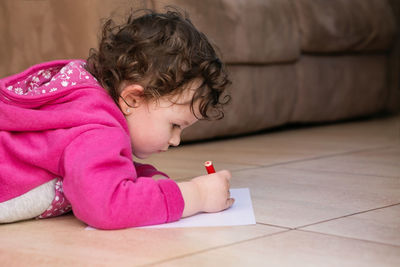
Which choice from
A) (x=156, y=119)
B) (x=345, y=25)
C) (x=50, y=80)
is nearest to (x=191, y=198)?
(x=156, y=119)

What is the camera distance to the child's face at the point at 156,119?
2.77ft

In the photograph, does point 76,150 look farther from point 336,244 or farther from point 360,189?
point 360,189

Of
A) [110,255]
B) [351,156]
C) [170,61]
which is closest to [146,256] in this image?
[110,255]

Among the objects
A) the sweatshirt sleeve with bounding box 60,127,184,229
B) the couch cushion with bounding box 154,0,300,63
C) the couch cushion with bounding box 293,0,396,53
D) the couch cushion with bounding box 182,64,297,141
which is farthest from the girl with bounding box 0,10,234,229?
the couch cushion with bounding box 293,0,396,53

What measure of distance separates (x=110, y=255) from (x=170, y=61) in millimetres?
308

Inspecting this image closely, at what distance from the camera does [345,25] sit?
2074 mm

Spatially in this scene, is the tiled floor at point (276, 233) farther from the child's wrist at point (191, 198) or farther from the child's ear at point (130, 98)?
the child's ear at point (130, 98)

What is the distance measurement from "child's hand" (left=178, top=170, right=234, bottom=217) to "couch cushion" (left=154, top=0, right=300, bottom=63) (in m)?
0.74

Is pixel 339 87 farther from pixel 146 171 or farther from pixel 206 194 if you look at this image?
pixel 206 194

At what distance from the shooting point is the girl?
74 centimetres

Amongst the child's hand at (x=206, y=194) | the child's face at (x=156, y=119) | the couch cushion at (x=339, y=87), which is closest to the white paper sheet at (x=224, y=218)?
the child's hand at (x=206, y=194)

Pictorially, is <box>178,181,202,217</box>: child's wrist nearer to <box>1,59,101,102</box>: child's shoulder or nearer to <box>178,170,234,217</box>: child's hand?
<box>178,170,234,217</box>: child's hand

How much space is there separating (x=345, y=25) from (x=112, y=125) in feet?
4.86

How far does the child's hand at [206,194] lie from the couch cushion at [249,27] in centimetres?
74
